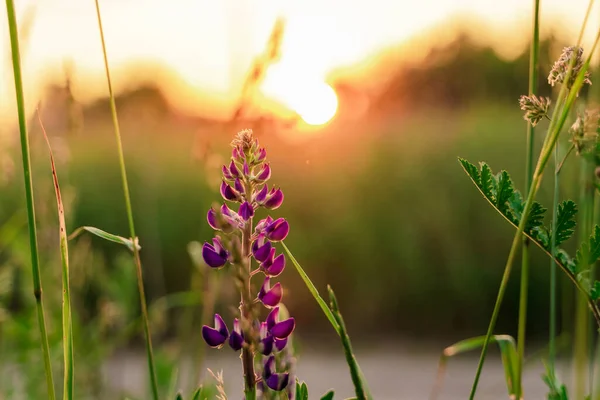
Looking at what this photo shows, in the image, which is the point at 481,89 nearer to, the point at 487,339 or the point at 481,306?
the point at 481,306

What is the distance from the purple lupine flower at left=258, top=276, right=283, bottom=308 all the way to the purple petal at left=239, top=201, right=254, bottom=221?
4 cm

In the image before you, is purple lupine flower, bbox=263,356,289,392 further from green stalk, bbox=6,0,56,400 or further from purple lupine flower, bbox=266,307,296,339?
green stalk, bbox=6,0,56,400

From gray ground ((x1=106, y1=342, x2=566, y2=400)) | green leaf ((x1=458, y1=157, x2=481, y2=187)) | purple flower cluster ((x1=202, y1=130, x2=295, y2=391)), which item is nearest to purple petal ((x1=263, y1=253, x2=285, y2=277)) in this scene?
purple flower cluster ((x1=202, y1=130, x2=295, y2=391))

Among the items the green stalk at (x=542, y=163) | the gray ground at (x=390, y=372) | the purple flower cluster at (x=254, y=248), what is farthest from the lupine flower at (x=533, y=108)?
the gray ground at (x=390, y=372)

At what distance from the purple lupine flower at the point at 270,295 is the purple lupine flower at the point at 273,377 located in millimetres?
36

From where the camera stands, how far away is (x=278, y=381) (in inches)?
15.0

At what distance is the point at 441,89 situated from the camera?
6.62m

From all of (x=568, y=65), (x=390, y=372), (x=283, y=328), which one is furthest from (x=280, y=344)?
(x=390, y=372)

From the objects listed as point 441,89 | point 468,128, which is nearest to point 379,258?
point 468,128

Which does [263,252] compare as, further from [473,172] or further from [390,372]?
[390,372]

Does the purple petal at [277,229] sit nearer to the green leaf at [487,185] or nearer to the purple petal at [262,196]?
the purple petal at [262,196]

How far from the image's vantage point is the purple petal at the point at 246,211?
42 centimetres

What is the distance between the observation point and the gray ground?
3779mm

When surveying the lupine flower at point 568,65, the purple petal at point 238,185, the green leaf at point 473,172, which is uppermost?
the lupine flower at point 568,65
